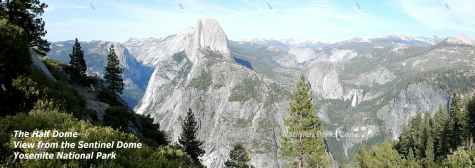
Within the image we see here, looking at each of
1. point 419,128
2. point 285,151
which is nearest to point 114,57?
point 285,151

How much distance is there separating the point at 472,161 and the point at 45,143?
7569cm

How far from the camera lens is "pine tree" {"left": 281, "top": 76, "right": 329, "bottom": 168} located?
5662cm

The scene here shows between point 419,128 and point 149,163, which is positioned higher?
point 149,163

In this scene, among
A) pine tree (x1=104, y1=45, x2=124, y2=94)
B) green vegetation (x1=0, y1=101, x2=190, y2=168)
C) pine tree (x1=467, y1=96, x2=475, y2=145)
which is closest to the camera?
green vegetation (x1=0, y1=101, x2=190, y2=168)

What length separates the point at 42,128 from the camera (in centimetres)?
1151

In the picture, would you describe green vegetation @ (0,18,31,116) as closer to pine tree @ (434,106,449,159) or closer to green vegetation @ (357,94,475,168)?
green vegetation @ (357,94,475,168)

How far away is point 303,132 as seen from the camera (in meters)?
56.5

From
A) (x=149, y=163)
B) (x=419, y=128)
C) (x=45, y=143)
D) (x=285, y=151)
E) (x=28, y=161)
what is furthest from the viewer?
(x=419, y=128)

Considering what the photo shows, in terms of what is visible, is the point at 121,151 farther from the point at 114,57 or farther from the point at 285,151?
the point at 114,57

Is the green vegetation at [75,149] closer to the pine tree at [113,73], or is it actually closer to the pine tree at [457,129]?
the pine tree at [113,73]

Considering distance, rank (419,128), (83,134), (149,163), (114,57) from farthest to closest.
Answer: (419,128) → (114,57) → (83,134) → (149,163)

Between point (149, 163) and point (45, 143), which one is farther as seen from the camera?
point (149, 163)

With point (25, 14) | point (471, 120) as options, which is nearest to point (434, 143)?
point (471, 120)

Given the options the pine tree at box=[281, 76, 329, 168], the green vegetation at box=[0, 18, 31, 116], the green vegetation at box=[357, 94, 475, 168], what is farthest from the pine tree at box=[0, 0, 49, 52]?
the green vegetation at box=[357, 94, 475, 168]
